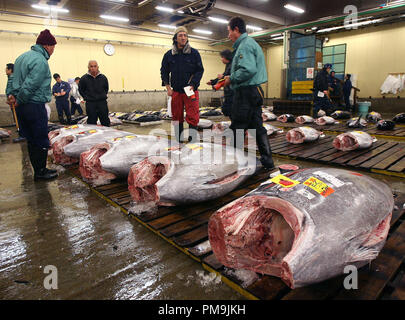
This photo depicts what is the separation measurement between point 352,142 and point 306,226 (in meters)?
4.26

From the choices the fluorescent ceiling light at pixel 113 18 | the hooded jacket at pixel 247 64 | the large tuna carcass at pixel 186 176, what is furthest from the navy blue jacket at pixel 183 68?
the fluorescent ceiling light at pixel 113 18

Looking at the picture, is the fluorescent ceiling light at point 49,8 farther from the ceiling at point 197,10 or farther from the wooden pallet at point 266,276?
the wooden pallet at point 266,276

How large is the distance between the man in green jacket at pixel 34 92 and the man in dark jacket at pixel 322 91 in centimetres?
937

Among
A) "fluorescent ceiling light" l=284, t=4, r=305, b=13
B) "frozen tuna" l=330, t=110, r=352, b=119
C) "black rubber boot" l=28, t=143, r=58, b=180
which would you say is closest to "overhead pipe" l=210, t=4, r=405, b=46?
"fluorescent ceiling light" l=284, t=4, r=305, b=13

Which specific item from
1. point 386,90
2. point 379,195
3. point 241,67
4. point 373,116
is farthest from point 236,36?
point 386,90

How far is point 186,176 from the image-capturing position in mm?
2533

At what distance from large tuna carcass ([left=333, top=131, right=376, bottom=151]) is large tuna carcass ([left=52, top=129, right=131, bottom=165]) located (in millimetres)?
3803

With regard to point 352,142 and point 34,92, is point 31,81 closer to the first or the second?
point 34,92

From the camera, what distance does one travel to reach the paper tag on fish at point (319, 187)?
5.24 ft

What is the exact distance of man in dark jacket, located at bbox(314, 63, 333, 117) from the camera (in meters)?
10.2

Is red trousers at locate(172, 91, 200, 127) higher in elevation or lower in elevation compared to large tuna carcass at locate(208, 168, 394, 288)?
higher

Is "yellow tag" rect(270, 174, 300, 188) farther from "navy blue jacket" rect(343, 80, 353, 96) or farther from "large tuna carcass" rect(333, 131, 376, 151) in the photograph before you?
"navy blue jacket" rect(343, 80, 353, 96)

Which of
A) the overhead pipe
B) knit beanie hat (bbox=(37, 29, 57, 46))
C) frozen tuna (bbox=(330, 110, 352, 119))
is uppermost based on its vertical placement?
the overhead pipe
